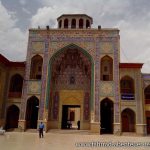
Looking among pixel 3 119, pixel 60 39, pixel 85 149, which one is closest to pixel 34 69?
pixel 60 39

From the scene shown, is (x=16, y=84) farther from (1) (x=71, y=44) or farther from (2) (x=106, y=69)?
(2) (x=106, y=69)

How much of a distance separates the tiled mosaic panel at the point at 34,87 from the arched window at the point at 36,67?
104 centimetres

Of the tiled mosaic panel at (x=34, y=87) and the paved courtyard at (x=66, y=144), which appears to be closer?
the paved courtyard at (x=66, y=144)

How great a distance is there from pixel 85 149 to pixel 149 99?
13509mm

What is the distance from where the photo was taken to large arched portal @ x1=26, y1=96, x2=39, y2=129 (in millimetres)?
19812

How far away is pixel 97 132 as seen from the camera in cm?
1806

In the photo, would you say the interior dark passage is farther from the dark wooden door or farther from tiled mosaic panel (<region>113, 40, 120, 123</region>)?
the dark wooden door

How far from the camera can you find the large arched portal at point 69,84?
65.5 ft

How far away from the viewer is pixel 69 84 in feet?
68.6

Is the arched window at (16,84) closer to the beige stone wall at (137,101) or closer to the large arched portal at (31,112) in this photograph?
the large arched portal at (31,112)

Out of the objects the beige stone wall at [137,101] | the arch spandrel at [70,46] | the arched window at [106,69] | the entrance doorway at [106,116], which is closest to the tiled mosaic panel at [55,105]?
the arch spandrel at [70,46]

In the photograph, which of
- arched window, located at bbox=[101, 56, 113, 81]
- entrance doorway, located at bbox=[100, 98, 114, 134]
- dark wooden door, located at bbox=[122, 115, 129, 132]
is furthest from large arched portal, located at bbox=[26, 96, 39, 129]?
dark wooden door, located at bbox=[122, 115, 129, 132]

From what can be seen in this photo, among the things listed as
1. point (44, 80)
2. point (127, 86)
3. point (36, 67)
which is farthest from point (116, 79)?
point (36, 67)

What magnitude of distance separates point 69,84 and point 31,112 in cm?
469
